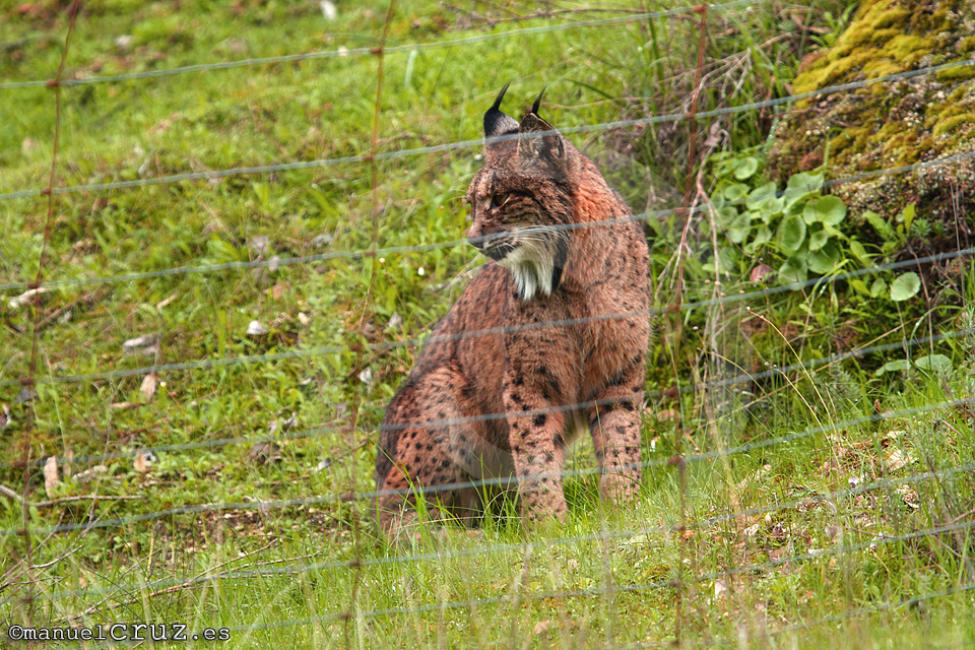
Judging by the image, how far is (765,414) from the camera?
219 inches

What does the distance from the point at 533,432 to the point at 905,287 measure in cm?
202

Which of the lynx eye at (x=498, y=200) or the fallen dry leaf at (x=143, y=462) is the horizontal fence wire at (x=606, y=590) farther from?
the fallen dry leaf at (x=143, y=462)

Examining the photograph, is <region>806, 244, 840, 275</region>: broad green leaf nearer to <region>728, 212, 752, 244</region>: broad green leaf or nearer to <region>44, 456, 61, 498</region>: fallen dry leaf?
<region>728, 212, 752, 244</region>: broad green leaf

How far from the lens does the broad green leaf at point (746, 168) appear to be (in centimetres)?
641

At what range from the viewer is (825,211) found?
5961mm

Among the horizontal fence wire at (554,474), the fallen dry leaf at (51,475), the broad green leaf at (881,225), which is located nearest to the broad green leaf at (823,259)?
the broad green leaf at (881,225)

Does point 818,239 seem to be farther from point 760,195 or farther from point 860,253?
point 760,195

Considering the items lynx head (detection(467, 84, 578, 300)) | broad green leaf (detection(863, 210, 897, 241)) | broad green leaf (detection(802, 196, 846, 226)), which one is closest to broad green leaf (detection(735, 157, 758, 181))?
broad green leaf (detection(802, 196, 846, 226))

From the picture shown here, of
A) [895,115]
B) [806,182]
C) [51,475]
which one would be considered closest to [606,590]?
[806,182]

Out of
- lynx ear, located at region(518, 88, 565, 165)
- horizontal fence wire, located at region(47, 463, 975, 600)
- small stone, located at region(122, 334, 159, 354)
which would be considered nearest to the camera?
horizontal fence wire, located at region(47, 463, 975, 600)

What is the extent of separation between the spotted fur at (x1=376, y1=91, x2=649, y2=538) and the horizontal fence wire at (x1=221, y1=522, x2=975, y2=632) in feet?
3.18

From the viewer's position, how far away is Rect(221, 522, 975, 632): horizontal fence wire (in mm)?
3820

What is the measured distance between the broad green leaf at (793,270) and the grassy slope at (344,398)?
0.18 metres

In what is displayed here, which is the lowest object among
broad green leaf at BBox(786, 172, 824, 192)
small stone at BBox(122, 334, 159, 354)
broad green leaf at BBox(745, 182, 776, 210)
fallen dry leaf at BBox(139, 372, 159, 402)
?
fallen dry leaf at BBox(139, 372, 159, 402)
